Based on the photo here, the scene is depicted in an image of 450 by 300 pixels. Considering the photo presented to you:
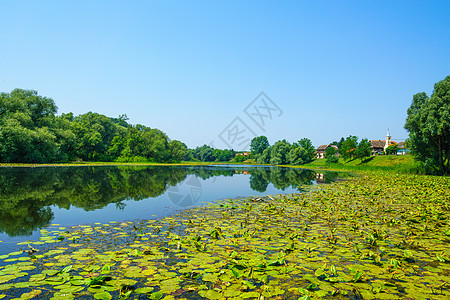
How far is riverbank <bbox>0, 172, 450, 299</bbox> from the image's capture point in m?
3.73

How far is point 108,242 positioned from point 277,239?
13.7ft

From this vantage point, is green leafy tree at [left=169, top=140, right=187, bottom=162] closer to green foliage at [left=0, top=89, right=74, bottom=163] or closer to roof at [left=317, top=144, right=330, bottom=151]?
green foliage at [left=0, top=89, right=74, bottom=163]

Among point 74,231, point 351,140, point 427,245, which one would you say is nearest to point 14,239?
point 74,231

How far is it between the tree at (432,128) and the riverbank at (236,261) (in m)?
26.0

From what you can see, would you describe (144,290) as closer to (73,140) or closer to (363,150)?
(73,140)

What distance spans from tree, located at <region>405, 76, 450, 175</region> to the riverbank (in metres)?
26.0

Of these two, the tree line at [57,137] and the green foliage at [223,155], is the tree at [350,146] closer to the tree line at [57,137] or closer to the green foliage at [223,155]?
the tree line at [57,137]

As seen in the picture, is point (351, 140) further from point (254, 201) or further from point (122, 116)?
point (122, 116)

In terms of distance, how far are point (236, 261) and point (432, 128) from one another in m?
32.7

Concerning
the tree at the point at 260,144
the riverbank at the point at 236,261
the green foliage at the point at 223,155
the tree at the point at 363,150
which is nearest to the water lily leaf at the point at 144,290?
the riverbank at the point at 236,261

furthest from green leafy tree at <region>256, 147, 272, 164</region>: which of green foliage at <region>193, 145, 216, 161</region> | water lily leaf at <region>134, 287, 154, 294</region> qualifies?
water lily leaf at <region>134, 287, 154, 294</region>

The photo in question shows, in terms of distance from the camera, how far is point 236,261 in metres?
4.48

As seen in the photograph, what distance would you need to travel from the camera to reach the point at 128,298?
3500 mm

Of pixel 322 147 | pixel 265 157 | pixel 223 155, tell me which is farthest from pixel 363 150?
pixel 223 155
